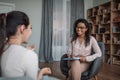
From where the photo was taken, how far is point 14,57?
1.06m

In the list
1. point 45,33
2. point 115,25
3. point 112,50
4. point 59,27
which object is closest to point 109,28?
point 115,25

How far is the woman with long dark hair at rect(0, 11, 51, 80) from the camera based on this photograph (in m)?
1.06

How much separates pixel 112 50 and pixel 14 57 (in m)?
5.52

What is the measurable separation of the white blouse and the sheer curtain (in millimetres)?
3883

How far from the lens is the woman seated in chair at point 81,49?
8.78ft

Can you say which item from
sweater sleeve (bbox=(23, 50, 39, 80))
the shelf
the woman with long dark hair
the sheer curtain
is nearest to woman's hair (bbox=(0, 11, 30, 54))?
the woman with long dark hair

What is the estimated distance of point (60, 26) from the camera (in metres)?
7.00

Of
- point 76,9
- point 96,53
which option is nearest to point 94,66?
point 96,53

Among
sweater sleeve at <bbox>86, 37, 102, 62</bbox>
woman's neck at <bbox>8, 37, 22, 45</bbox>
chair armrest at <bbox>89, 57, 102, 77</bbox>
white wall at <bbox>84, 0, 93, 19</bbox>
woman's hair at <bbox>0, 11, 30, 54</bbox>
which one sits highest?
white wall at <bbox>84, 0, 93, 19</bbox>

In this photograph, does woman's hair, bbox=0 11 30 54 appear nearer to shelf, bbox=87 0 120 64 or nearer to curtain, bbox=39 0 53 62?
shelf, bbox=87 0 120 64

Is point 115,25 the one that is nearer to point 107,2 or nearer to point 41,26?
point 107,2

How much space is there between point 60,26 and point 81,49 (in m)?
4.15

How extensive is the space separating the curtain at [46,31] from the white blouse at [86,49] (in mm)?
3738

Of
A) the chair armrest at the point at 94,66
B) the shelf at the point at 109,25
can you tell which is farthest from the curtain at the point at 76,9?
the chair armrest at the point at 94,66
